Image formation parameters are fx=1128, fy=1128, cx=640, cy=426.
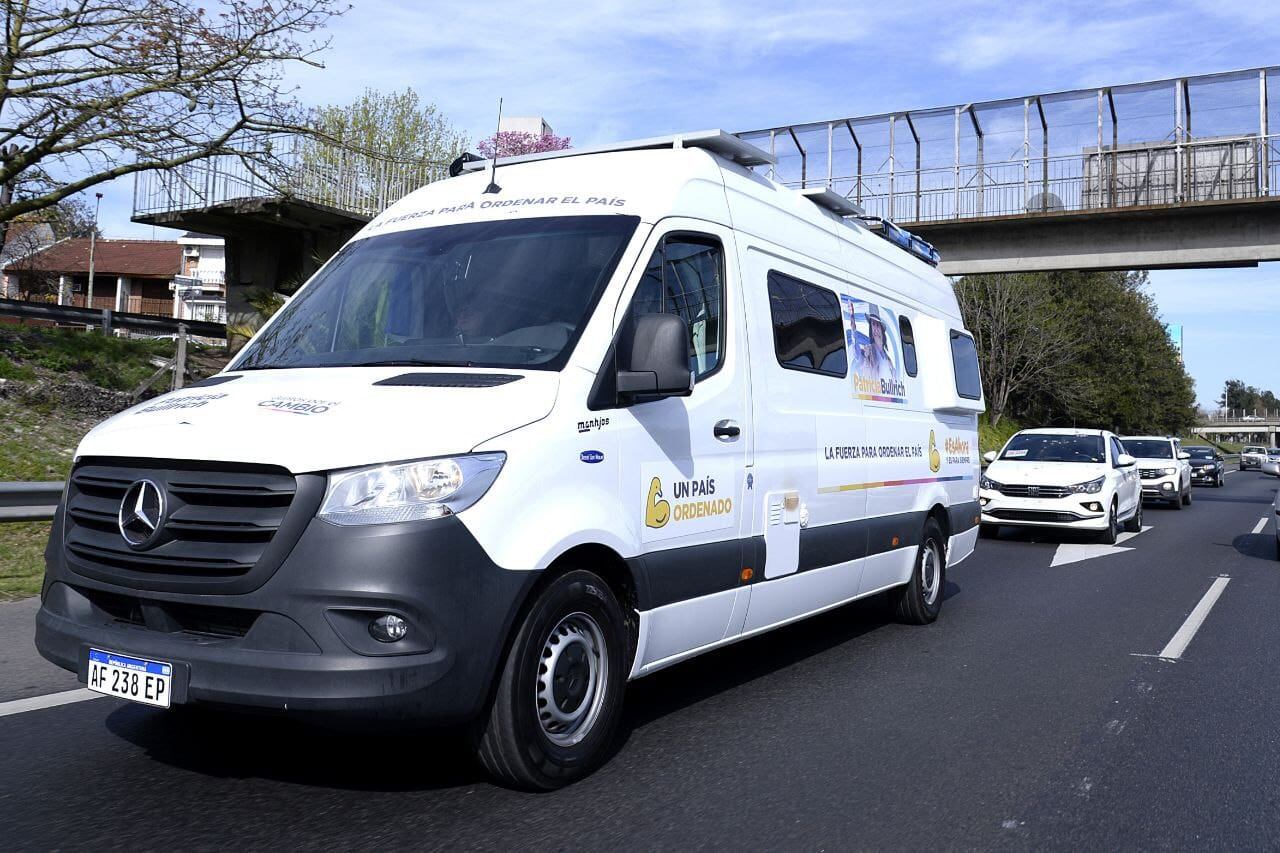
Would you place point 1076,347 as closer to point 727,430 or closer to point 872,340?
point 872,340

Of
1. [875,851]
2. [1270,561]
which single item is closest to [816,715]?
[875,851]

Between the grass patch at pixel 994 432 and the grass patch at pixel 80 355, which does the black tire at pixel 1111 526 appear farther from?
the grass patch at pixel 994 432

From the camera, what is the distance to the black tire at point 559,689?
3.97 meters

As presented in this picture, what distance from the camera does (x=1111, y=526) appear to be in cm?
1545

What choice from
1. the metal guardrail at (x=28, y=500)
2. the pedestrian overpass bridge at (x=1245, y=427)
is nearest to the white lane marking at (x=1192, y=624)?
the metal guardrail at (x=28, y=500)

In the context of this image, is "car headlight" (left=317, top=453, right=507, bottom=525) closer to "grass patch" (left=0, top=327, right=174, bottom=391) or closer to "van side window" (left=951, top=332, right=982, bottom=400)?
"van side window" (left=951, top=332, right=982, bottom=400)

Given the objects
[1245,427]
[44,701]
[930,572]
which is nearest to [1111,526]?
[930,572]

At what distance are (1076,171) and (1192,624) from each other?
1951 centimetres

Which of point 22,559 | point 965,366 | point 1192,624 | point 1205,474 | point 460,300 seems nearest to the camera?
point 460,300

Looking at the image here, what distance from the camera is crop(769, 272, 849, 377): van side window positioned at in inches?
231

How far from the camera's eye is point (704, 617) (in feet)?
16.5

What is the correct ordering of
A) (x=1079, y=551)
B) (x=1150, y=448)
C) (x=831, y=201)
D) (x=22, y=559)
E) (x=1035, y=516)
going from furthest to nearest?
(x=1150, y=448) < (x=1035, y=516) < (x=1079, y=551) < (x=22, y=559) < (x=831, y=201)

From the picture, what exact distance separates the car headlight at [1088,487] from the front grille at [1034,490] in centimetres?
9

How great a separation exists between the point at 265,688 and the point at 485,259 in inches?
84.2
